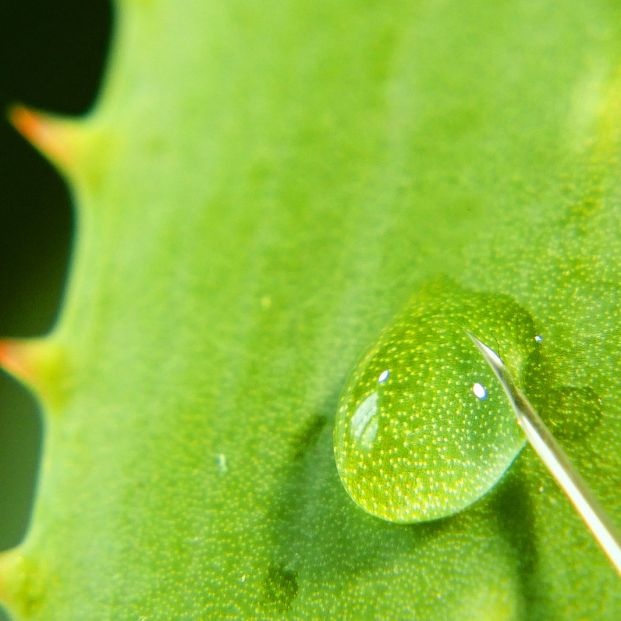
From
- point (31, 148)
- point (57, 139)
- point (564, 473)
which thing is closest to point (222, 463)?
point (564, 473)

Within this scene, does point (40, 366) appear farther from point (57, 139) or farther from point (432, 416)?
point (432, 416)

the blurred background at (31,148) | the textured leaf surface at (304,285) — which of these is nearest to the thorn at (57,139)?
the textured leaf surface at (304,285)

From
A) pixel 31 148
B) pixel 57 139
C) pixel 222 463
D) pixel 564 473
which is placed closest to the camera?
pixel 564 473

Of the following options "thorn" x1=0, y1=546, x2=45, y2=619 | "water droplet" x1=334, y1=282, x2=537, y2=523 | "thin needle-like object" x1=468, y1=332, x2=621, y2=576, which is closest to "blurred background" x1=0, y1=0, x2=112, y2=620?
"thorn" x1=0, y1=546, x2=45, y2=619

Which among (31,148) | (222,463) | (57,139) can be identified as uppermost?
(57,139)

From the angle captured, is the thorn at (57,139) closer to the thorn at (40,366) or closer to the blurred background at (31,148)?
the thorn at (40,366)

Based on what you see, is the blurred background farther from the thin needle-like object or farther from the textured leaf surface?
the thin needle-like object

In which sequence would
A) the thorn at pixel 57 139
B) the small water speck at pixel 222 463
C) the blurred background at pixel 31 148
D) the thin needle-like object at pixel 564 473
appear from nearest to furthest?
the thin needle-like object at pixel 564 473 < the small water speck at pixel 222 463 < the thorn at pixel 57 139 < the blurred background at pixel 31 148
